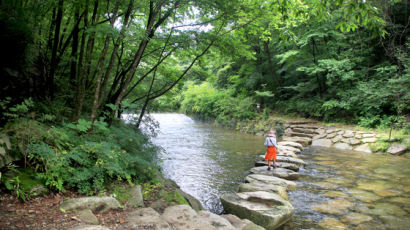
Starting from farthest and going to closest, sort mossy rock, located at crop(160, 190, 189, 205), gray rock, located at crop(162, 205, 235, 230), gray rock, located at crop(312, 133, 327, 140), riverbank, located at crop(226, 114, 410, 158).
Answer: gray rock, located at crop(312, 133, 327, 140), riverbank, located at crop(226, 114, 410, 158), mossy rock, located at crop(160, 190, 189, 205), gray rock, located at crop(162, 205, 235, 230)

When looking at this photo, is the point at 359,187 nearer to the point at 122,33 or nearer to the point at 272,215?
the point at 272,215

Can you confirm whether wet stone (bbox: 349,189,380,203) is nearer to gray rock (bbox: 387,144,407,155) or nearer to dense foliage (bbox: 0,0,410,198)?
dense foliage (bbox: 0,0,410,198)

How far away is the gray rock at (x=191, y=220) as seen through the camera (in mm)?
2914

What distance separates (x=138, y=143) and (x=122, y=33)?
214 centimetres

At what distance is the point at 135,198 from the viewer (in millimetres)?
3484

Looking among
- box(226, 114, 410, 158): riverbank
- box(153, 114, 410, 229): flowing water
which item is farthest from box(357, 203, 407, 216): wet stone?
box(226, 114, 410, 158): riverbank

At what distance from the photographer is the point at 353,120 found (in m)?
12.4

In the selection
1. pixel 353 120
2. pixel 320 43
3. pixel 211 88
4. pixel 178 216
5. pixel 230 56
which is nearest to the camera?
pixel 178 216

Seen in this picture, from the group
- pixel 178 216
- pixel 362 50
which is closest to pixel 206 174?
pixel 178 216

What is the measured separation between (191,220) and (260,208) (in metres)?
1.43

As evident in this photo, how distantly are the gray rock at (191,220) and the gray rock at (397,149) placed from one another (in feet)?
29.5

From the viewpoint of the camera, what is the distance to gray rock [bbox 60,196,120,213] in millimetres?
2785

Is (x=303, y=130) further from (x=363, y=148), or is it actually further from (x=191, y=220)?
(x=191, y=220)

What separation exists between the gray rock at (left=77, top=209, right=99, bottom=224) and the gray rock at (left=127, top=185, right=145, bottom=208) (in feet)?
2.10
